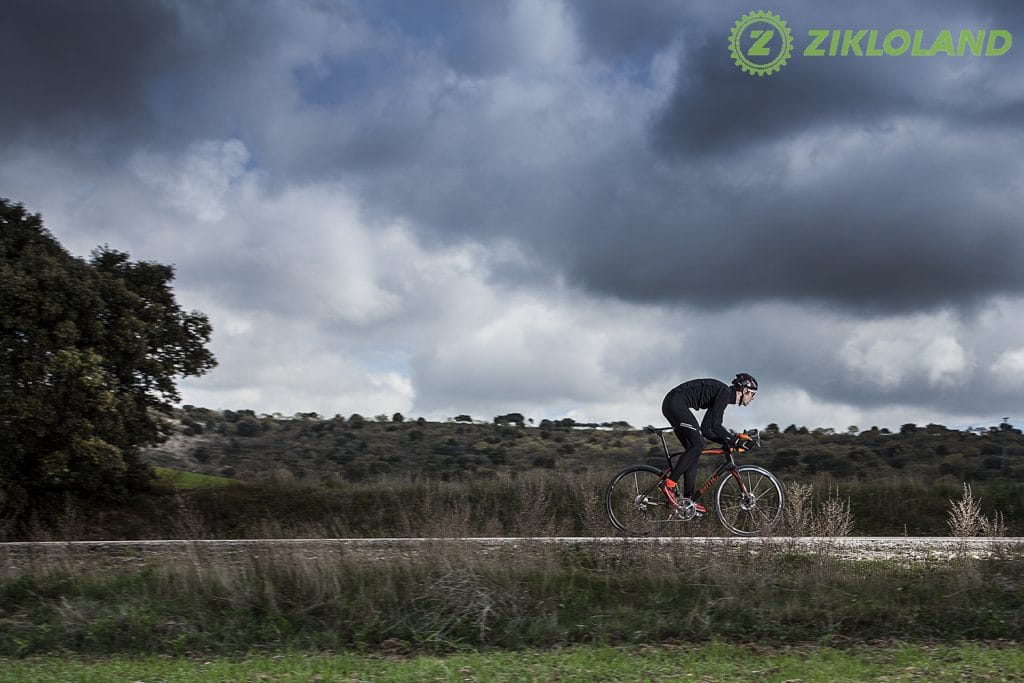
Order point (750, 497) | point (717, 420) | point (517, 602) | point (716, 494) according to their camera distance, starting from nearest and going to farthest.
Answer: point (517, 602) → point (717, 420) → point (750, 497) → point (716, 494)

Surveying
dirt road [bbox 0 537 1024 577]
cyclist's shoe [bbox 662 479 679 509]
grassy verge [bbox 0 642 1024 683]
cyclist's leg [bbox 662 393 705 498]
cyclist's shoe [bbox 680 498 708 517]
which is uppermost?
cyclist's leg [bbox 662 393 705 498]

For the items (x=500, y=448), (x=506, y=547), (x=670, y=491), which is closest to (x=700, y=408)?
(x=670, y=491)

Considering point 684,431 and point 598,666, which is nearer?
point 598,666

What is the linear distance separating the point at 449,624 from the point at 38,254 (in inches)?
699

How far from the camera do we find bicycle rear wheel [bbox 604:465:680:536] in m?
14.3

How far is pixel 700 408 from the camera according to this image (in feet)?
47.1

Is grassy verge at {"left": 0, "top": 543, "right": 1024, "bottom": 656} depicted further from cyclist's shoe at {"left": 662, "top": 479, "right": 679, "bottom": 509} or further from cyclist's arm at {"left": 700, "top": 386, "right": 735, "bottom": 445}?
cyclist's arm at {"left": 700, "top": 386, "right": 735, "bottom": 445}

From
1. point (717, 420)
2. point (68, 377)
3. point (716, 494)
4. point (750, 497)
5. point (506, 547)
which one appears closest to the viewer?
point (506, 547)

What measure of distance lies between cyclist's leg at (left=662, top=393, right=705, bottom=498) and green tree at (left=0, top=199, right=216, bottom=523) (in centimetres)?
1432

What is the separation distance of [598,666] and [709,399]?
208 inches

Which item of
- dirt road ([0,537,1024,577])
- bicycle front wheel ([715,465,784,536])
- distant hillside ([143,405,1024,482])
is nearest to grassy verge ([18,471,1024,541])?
dirt road ([0,537,1024,577])

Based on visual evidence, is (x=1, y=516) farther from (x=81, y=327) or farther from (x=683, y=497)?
(x=683, y=497)

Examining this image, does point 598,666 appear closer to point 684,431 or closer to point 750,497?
point 684,431

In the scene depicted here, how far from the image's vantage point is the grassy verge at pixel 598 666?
9641 millimetres
